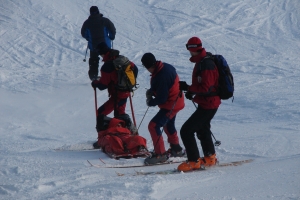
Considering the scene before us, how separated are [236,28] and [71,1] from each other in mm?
6272

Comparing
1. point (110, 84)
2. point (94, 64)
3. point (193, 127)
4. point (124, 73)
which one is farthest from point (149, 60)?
point (94, 64)

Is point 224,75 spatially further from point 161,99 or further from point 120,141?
point 120,141

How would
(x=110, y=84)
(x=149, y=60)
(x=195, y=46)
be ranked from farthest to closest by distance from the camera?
1. (x=110, y=84)
2. (x=149, y=60)
3. (x=195, y=46)

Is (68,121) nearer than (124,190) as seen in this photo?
No

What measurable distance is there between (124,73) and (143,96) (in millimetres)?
4198

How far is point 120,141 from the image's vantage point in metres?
7.62

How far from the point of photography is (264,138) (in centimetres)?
868

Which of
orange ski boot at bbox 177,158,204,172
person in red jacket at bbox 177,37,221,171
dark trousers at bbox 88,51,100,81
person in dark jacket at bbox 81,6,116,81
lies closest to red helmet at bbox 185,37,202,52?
person in red jacket at bbox 177,37,221,171

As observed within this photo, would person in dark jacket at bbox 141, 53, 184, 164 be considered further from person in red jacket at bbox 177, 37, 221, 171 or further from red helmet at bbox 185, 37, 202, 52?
red helmet at bbox 185, 37, 202, 52

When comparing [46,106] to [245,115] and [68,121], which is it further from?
[245,115]

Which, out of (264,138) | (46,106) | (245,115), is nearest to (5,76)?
(46,106)

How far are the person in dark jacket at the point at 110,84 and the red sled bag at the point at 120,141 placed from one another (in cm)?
31

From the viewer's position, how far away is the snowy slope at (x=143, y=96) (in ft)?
19.0

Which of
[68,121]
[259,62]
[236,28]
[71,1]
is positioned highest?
[71,1]
